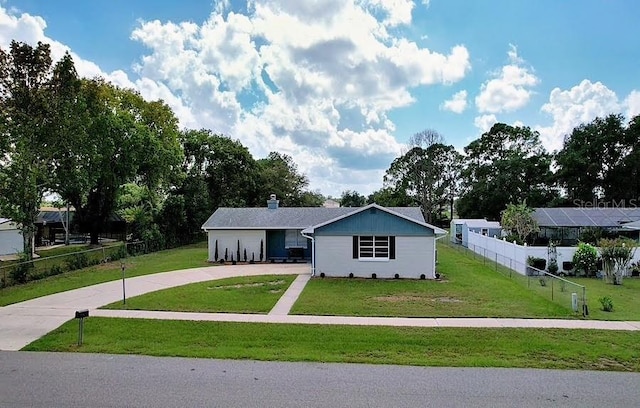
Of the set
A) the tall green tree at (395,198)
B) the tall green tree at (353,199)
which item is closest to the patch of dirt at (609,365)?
the tall green tree at (395,198)

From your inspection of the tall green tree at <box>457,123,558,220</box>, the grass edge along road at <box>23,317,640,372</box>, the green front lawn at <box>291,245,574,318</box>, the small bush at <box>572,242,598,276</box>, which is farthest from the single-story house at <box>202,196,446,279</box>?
the tall green tree at <box>457,123,558,220</box>

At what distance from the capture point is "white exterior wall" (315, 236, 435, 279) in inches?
800

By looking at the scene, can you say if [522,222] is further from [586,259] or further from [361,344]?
[361,344]

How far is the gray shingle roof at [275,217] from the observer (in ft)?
85.5

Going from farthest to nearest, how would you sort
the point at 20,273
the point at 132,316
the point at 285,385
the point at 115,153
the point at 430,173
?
1. the point at 430,173
2. the point at 115,153
3. the point at 20,273
4. the point at 132,316
5. the point at 285,385

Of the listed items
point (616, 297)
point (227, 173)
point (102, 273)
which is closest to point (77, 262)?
point (102, 273)

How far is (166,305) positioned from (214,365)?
625 cm

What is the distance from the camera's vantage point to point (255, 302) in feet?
47.4

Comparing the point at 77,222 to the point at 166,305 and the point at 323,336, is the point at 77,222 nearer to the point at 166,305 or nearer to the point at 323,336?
the point at 166,305

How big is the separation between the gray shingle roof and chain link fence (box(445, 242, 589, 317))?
5.20 metres

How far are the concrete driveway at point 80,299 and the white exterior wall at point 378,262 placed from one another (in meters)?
1.68

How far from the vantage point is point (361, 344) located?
9.82 metres

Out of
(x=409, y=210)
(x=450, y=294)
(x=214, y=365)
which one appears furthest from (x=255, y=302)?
(x=409, y=210)

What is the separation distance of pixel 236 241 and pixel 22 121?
41.7 feet
